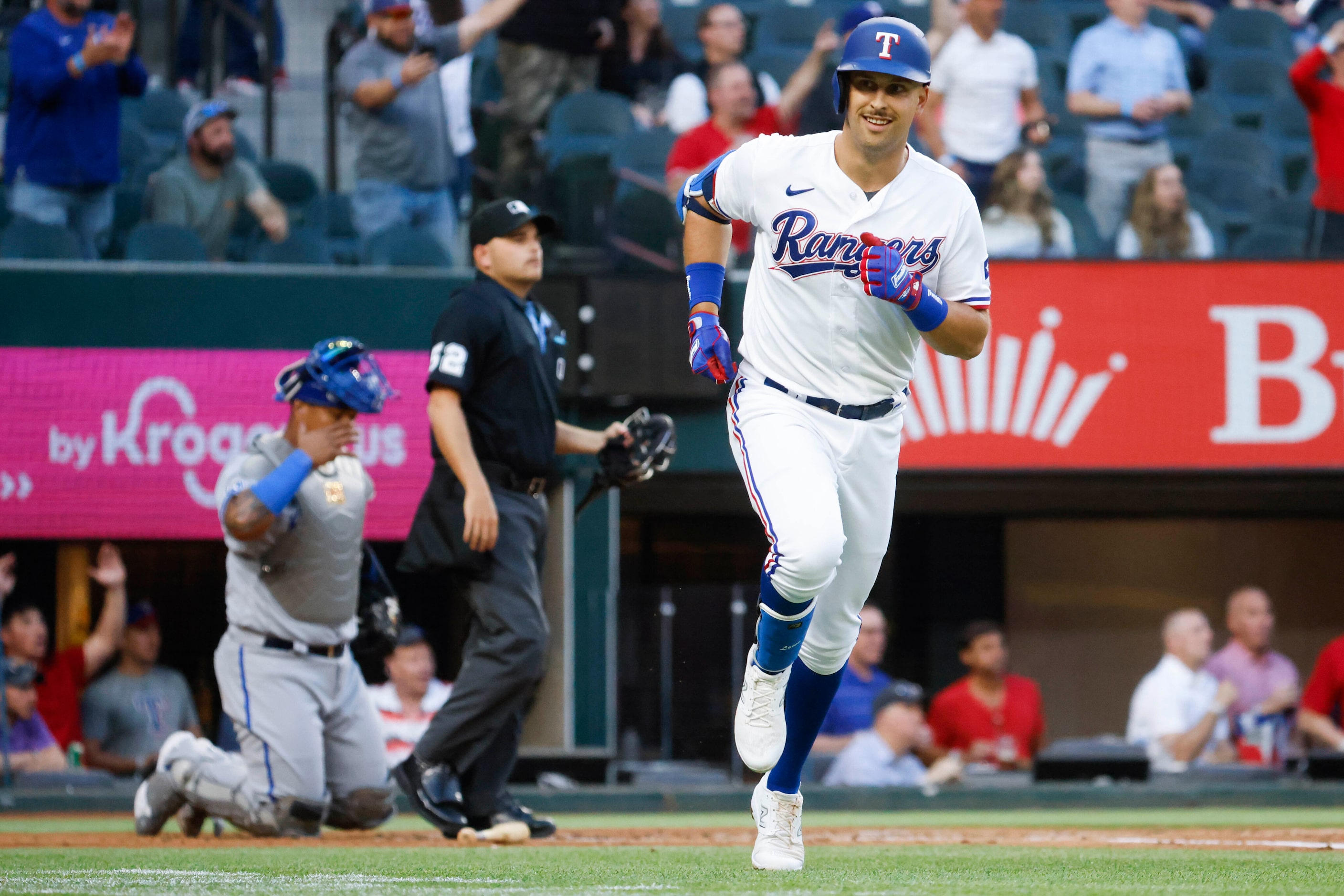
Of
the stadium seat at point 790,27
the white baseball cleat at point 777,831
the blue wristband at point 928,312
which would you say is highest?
the stadium seat at point 790,27

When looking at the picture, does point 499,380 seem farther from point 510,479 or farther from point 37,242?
point 37,242

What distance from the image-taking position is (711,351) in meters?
4.09

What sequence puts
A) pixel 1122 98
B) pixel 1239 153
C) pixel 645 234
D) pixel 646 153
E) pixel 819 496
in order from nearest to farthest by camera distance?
pixel 819 496 < pixel 645 234 < pixel 646 153 < pixel 1122 98 < pixel 1239 153

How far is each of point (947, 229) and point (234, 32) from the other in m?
7.55

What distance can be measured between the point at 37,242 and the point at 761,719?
20.8 feet

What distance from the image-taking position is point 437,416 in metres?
5.23

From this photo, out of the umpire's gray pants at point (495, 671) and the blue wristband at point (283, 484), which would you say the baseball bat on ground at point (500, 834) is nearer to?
the umpire's gray pants at point (495, 671)

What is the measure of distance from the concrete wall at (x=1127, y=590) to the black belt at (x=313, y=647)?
22.3 ft

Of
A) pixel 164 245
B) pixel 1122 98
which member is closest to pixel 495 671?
pixel 164 245

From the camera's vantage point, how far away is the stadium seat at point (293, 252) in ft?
30.4

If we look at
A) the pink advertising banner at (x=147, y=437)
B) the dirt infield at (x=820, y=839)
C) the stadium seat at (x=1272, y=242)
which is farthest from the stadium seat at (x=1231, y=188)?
the dirt infield at (x=820, y=839)

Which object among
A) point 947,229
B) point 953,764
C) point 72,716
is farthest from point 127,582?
point 947,229

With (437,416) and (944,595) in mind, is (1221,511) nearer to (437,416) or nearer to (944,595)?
(944,595)

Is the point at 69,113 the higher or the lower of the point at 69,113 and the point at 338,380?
the higher
